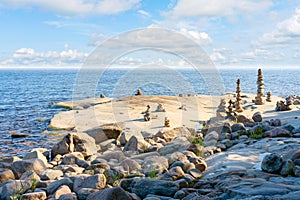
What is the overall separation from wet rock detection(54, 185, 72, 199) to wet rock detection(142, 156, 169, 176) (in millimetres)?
2005

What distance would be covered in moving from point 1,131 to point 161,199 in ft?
63.9

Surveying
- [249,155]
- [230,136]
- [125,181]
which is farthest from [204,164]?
[230,136]

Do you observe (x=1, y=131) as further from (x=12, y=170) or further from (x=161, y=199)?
(x=161, y=199)

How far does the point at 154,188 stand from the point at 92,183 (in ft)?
5.28

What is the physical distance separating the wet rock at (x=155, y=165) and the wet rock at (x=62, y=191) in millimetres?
2005

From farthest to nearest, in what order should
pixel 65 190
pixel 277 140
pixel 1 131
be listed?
1. pixel 1 131
2. pixel 277 140
3. pixel 65 190

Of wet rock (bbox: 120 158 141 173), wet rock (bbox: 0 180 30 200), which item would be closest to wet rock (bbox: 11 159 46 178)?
wet rock (bbox: 0 180 30 200)

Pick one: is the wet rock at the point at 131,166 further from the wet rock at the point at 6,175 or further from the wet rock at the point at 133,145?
the wet rock at the point at 6,175

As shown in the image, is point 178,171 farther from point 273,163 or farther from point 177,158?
point 273,163

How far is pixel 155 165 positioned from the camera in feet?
28.0

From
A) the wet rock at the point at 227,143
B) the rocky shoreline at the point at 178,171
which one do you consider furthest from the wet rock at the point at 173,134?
the wet rock at the point at 227,143

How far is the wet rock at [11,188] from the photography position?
7.48 metres

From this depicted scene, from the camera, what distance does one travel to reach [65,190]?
7.10 m

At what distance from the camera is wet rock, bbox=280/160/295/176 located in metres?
6.37
